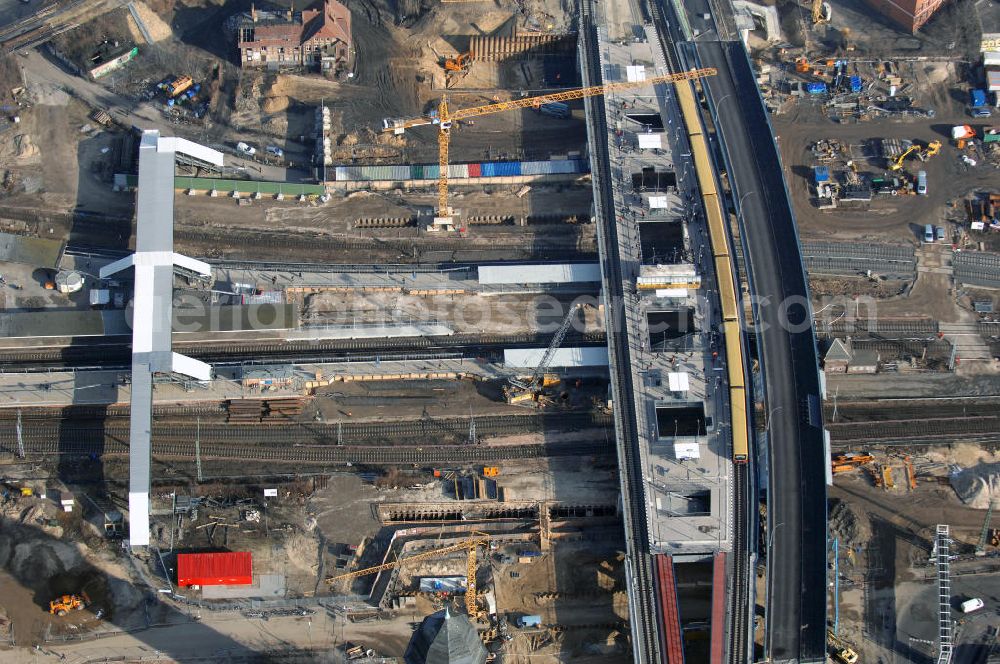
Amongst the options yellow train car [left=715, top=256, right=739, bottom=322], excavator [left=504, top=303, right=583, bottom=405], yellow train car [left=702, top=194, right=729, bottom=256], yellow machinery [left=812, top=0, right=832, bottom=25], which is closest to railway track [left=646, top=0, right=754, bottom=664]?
yellow train car [left=715, top=256, right=739, bottom=322]

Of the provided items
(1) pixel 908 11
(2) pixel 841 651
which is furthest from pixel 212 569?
(1) pixel 908 11

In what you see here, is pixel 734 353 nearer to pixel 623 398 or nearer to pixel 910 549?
pixel 623 398

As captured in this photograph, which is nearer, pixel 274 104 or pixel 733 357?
pixel 733 357

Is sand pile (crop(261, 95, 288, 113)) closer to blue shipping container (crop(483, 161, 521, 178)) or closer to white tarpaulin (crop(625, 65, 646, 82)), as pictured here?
blue shipping container (crop(483, 161, 521, 178))

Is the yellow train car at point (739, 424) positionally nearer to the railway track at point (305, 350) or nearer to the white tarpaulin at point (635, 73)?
the railway track at point (305, 350)

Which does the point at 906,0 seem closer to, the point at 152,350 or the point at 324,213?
the point at 324,213

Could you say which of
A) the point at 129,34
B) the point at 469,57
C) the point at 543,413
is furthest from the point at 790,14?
the point at 129,34
